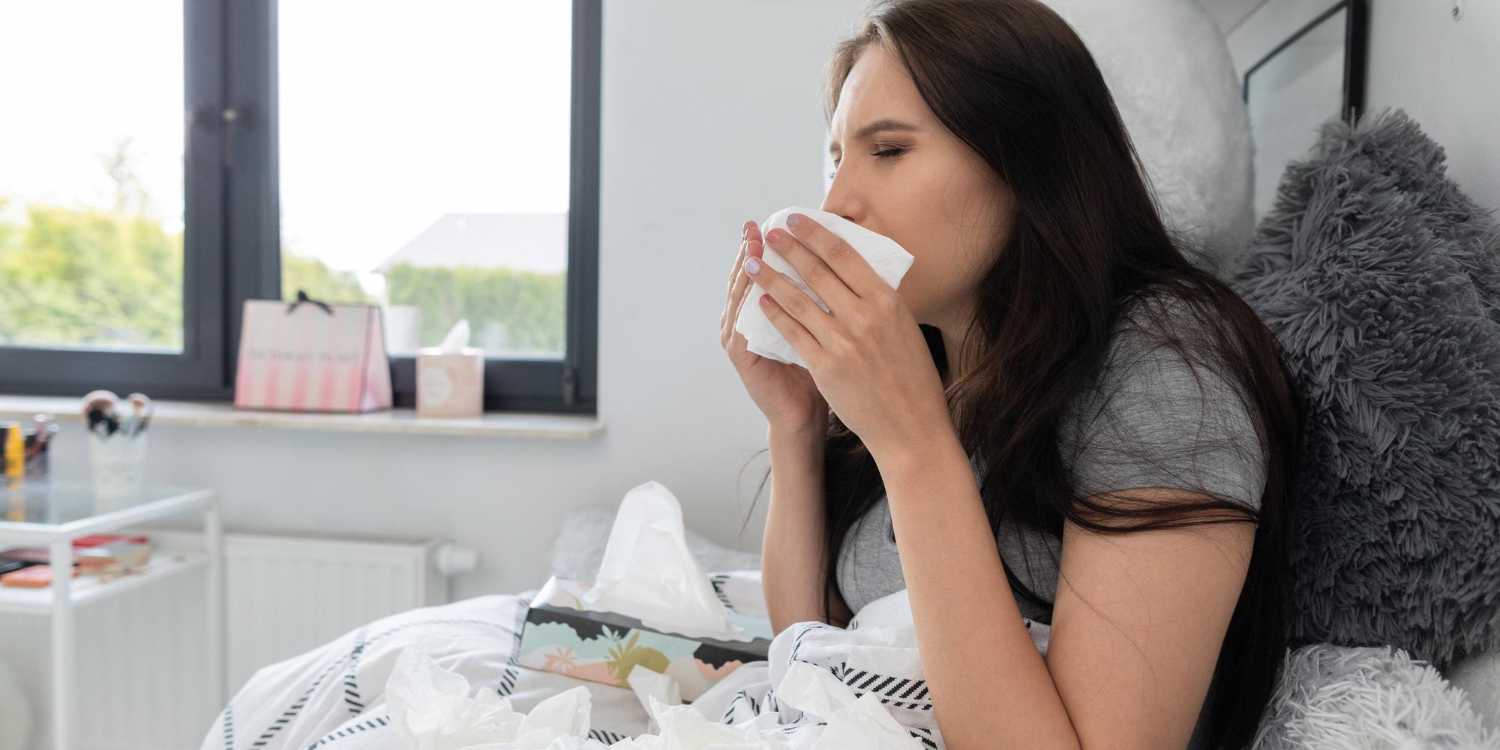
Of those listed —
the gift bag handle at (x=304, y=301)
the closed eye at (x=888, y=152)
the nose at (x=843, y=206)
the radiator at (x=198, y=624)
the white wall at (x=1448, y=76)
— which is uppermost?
the white wall at (x=1448, y=76)

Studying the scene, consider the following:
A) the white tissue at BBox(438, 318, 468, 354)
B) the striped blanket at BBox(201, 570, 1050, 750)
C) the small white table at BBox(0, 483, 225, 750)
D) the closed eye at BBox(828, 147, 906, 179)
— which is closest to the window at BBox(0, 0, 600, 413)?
the white tissue at BBox(438, 318, 468, 354)

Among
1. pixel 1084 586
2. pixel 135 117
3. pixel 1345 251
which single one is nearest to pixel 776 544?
pixel 1084 586

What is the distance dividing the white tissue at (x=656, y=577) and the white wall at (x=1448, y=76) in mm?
786

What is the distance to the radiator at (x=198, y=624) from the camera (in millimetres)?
1759

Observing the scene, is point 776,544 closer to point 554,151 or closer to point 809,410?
point 809,410

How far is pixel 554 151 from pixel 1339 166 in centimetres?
135

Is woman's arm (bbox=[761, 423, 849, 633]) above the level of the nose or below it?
below

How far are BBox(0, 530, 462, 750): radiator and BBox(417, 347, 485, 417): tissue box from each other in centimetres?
24

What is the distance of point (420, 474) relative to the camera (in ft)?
5.99

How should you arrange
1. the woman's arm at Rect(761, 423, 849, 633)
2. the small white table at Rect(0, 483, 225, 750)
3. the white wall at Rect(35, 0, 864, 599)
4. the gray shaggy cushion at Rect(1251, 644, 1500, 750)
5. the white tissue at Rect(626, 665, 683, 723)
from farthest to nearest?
the white wall at Rect(35, 0, 864, 599) < the small white table at Rect(0, 483, 225, 750) < the woman's arm at Rect(761, 423, 849, 633) < the white tissue at Rect(626, 665, 683, 723) < the gray shaggy cushion at Rect(1251, 644, 1500, 750)

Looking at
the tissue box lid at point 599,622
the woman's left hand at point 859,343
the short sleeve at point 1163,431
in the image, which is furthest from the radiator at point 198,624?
the short sleeve at point 1163,431

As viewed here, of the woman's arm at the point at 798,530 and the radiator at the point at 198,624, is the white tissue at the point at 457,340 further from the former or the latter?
→ the woman's arm at the point at 798,530

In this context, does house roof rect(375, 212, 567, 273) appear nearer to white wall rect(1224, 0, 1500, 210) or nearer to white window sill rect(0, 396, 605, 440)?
white window sill rect(0, 396, 605, 440)

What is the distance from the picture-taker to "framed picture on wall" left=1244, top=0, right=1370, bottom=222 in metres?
1.11
